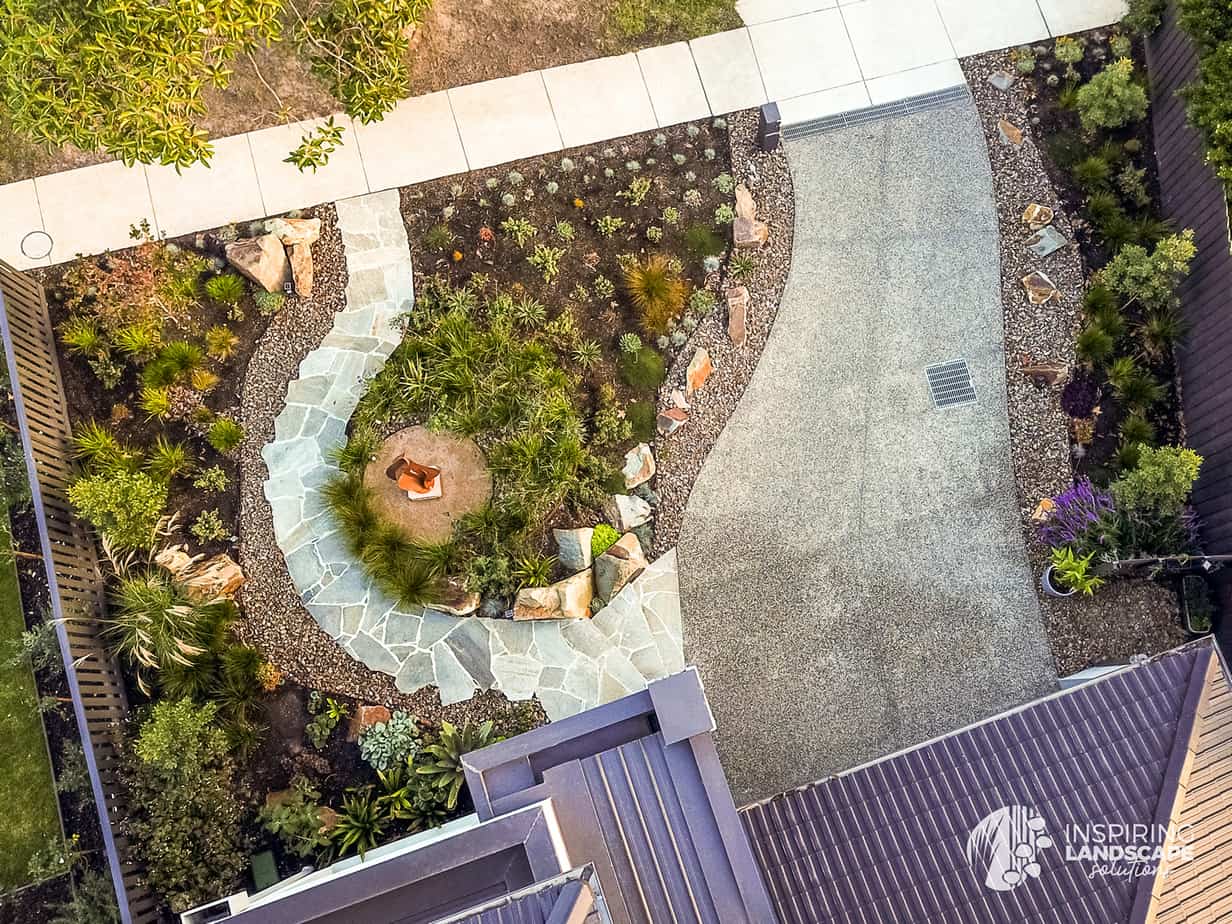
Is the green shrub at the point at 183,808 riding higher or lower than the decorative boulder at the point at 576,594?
lower

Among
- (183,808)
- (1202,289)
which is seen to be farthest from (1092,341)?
(183,808)

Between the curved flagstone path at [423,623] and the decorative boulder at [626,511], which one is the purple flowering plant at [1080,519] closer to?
the curved flagstone path at [423,623]

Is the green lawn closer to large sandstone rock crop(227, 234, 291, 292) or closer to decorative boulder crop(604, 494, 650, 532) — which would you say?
large sandstone rock crop(227, 234, 291, 292)

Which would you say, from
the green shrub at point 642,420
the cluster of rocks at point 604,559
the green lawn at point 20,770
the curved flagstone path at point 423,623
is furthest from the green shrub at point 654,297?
the green lawn at point 20,770

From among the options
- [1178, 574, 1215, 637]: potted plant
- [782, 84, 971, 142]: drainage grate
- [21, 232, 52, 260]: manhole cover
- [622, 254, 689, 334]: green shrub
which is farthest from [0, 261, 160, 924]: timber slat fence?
[1178, 574, 1215, 637]: potted plant

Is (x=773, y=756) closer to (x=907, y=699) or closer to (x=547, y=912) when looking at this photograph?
(x=907, y=699)

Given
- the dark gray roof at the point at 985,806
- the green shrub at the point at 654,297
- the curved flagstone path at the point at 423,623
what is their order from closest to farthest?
the dark gray roof at the point at 985,806 → the curved flagstone path at the point at 423,623 → the green shrub at the point at 654,297

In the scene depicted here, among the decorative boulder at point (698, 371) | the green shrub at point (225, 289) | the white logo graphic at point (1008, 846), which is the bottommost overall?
the white logo graphic at point (1008, 846)

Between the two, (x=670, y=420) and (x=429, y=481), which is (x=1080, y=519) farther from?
(x=429, y=481)

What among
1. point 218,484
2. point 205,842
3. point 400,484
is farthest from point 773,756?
point 218,484
